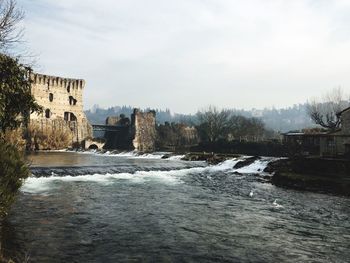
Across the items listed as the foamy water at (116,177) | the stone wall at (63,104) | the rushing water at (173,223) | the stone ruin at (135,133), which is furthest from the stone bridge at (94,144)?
the rushing water at (173,223)

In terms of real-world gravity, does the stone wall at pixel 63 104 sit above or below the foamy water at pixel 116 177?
above

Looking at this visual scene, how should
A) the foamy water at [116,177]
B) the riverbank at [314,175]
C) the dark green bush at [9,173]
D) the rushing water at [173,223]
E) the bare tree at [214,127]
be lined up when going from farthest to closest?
1. the bare tree at [214,127]
2. the riverbank at [314,175]
3. the foamy water at [116,177]
4. the rushing water at [173,223]
5. the dark green bush at [9,173]

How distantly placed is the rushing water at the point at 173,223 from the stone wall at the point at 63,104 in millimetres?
56783

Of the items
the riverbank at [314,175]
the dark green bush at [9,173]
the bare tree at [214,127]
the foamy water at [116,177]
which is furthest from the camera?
the bare tree at [214,127]

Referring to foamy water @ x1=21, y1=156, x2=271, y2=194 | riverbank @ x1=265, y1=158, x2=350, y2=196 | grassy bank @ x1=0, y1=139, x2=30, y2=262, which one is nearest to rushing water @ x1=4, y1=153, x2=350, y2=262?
foamy water @ x1=21, y1=156, x2=271, y2=194

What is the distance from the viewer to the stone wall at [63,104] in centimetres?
7581

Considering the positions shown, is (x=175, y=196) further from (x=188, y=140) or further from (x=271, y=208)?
(x=188, y=140)

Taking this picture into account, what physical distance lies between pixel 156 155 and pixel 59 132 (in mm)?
28177

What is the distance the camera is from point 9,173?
29.8ft

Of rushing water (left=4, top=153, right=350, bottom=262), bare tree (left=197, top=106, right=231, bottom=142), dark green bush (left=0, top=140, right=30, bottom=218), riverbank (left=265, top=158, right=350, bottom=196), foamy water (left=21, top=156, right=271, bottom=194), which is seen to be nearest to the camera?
dark green bush (left=0, top=140, right=30, bottom=218)

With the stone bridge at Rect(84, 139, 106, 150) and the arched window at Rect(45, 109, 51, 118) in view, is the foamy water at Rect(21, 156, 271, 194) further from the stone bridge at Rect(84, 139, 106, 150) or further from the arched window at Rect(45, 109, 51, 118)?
the arched window at Rect(45, 109, 51, 118)

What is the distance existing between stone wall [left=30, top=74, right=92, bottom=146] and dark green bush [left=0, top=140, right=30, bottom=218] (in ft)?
209

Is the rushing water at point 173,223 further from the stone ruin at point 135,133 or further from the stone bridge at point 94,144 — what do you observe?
the stone ruin at point 135,133

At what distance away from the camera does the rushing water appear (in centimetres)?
897
